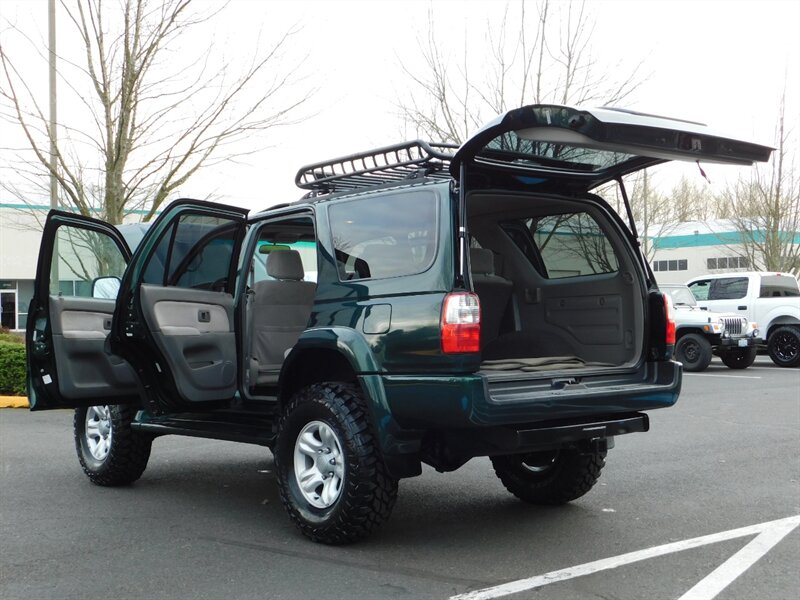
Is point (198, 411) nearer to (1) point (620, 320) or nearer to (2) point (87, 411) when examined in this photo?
(2) point (87, 411)

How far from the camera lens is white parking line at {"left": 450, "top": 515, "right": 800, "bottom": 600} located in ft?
13.6

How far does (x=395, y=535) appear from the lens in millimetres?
5234

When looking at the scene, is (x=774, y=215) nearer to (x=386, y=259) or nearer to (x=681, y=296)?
(x=681, y=296)

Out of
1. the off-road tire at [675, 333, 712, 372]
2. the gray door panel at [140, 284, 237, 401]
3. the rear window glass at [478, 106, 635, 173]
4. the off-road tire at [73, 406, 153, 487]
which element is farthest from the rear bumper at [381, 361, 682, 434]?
the off-road tire at [675, 333, 712, 372]

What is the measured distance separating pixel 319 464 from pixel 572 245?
2204 millimetres

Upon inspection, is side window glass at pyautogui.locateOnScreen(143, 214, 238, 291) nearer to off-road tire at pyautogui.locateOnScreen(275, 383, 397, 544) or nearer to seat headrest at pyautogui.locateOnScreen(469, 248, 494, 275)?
off-road tire at pyautogui.locateOnScreen(275, 383, 397, 544)

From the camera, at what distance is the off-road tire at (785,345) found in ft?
61.2

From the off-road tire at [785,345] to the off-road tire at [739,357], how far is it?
676 mm

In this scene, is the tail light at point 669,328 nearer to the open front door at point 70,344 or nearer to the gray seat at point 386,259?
the gray seat at point 386,259

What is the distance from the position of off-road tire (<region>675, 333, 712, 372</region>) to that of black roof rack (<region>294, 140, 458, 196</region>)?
530 inches

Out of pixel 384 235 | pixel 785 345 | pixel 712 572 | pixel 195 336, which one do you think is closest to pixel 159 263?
pixel 195 336

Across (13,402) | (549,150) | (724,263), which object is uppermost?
(724,263)

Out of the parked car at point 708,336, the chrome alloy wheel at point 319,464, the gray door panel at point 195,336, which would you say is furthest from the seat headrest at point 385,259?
the parked car at point 708,336

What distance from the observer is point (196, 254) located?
6.25 m
